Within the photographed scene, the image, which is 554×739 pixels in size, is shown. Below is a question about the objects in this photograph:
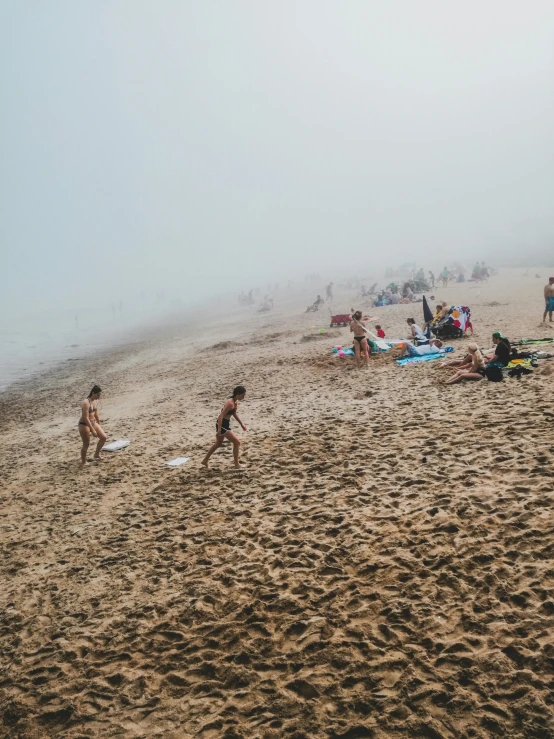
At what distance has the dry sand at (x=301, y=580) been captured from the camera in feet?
12.2

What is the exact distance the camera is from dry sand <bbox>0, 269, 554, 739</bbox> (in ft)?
12.2

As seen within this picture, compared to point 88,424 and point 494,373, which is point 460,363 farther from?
point 88,424

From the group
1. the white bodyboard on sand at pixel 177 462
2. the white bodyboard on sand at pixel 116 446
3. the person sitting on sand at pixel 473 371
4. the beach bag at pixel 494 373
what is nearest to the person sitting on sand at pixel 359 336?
the person sitting on sand at pixel 473 371

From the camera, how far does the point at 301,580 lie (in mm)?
5137

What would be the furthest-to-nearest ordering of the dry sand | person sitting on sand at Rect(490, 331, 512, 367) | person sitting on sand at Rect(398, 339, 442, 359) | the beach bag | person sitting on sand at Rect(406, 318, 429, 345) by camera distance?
person sitting on sand at Rect(406, 318, 429, 345), person sitting on sand at Rect(398, 339, 442, 359), person sitting on sand at Rect(490, 331, 512, 367), the beach bag, the dry sand

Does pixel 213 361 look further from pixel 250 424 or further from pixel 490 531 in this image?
pixel 490 531

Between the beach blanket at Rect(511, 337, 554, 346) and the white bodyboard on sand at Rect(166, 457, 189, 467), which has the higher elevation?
the beach blanket at Rect(511, 337, 554, 346)

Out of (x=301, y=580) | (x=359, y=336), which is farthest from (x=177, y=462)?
(x=359, y=336)

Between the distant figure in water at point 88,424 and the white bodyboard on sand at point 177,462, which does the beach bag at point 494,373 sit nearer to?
the white bodyboard on sand at point 177,462

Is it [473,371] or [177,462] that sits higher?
[473,371]

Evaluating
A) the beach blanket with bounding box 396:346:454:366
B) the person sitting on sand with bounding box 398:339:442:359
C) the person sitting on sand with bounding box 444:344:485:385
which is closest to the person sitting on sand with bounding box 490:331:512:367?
the person sitting on sand with bounding box 444:344:485:385

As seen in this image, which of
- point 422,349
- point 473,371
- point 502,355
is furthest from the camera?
point 422,349

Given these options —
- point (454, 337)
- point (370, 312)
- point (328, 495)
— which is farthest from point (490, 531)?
point (370, 312)

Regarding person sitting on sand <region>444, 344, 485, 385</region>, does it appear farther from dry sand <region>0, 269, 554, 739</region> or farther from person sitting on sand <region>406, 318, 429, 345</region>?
person sitting on sand <region>406, 318, 429, 345</region>
